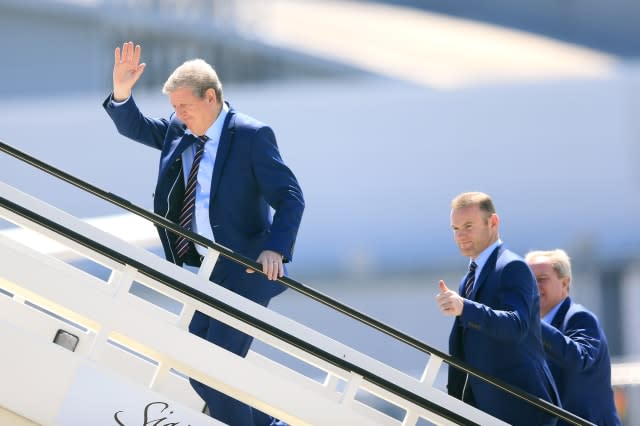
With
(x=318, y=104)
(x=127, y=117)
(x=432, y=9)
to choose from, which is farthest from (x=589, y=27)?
(x=127, y=117)

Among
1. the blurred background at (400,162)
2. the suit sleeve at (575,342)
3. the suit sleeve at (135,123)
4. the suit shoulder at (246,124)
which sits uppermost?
the blurred background at (400,162)

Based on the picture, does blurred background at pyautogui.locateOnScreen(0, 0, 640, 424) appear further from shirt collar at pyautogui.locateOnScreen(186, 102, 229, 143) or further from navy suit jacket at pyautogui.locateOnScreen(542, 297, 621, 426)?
shirt collar at pyautogui.locateOnScreen(186, 102, 229, 143)

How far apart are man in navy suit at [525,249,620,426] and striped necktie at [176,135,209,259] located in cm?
149

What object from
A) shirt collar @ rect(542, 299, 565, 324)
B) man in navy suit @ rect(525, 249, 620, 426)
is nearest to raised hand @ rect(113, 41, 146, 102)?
man in navy suit @ rect(525, 249, 620, 426)

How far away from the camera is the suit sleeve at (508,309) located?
474 centimetres

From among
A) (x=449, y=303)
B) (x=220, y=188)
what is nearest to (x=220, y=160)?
(x=220, y=188)

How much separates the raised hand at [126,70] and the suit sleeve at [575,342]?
194cm

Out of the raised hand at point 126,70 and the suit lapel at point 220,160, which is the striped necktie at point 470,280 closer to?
the suit lapel at point 220,160

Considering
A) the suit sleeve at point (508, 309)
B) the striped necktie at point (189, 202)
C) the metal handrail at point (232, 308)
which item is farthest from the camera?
the striped necktie at point (189, 202)

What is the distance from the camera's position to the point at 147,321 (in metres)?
4.64

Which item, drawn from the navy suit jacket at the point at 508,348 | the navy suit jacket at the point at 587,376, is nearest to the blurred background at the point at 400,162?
the navy suit jacket at the point at 587,376

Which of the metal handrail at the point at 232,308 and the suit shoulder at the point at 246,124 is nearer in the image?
the metal handrail at the point at 232,308

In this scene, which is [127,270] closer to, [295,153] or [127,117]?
[127,117]

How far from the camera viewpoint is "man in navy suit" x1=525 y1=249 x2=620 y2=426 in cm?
A: 525
